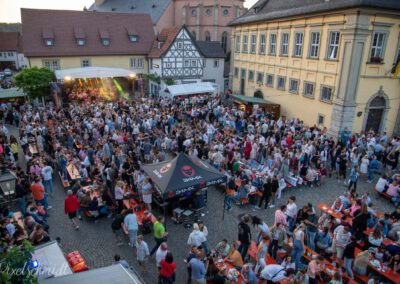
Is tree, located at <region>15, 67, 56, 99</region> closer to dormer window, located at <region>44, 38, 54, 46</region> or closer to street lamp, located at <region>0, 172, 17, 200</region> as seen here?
dormer window, located at <region>44, 38, 54, 46</region>

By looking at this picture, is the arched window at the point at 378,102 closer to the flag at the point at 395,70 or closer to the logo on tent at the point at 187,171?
the flag at the point at 395,70

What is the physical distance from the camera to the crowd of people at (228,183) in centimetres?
816

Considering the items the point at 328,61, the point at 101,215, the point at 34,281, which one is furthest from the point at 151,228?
the point at 328,61

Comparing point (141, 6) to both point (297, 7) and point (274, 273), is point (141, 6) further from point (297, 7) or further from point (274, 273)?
point (274, 273)

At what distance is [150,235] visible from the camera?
10430mm

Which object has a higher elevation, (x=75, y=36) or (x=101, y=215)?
(x=75, y=36)

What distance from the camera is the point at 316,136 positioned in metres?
17.5

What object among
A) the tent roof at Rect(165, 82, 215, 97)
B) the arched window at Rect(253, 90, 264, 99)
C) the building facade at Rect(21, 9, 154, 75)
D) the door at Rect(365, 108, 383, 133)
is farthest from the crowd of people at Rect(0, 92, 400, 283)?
the building facade at Rect(21, 9, 154, 75)

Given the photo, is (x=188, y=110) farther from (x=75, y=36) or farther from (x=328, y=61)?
(x=75, y=36)

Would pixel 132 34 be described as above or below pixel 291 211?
above

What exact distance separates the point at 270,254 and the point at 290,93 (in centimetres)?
1747

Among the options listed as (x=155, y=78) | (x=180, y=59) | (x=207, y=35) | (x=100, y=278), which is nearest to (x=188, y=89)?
Result: (x=155, y=78)

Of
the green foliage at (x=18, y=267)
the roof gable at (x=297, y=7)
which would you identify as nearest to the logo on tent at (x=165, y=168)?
the green foliage at (x=18, y=267)

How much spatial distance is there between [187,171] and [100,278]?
575cm
